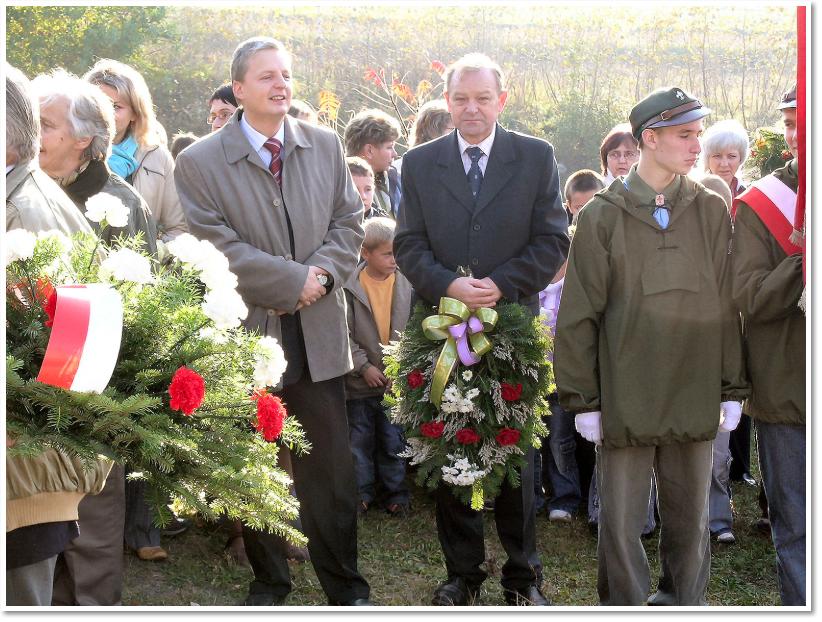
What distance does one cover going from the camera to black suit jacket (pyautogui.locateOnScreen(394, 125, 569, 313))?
454cm

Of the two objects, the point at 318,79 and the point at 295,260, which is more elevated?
the point at 318,79

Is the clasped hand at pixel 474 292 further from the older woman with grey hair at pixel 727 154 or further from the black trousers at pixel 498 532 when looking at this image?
the older woman with grey hair at pixel 727 154

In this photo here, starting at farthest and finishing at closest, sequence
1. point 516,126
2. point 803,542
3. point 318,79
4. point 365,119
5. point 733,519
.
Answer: point 318,79 < point 516,126 < point 365,119 < point 733,519 < point 803,542

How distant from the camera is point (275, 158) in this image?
4543 mm

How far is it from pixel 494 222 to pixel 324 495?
1390mm

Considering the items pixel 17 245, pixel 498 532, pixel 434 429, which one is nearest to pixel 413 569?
pixel 498 532

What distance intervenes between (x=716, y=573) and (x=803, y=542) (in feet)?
4.29

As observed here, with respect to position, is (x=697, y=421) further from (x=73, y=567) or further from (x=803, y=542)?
(x=73, y=567)


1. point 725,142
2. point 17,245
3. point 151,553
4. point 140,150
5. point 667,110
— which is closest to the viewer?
point 17,245

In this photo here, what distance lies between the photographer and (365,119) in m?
6.89

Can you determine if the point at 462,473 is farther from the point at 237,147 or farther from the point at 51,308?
the point at 51,308

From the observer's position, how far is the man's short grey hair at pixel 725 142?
6273 millimetres

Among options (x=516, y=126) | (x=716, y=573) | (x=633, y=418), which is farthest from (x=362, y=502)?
(x=516, y=126)

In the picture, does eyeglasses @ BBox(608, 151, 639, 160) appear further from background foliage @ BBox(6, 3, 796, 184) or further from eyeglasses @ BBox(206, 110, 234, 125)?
background foliage @ BBox(6, 3, 796, 184)
